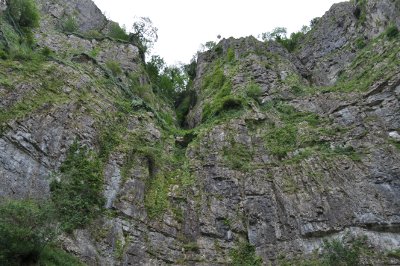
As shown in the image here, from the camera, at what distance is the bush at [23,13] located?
88.3 ft

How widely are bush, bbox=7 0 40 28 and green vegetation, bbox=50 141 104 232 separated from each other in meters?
14.4

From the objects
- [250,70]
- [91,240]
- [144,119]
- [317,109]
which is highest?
[250,70]

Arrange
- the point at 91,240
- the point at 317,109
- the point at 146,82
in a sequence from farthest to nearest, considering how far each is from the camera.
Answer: the point at 146,82 → the point at 317,109 → the point at 91,240

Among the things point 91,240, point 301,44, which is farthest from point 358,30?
point 91,240

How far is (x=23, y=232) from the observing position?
1120cm

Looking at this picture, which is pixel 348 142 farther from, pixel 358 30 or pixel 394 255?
pixel 358 30

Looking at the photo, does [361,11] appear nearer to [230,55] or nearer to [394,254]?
[230,55]

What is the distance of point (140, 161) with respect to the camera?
1994 centimetres

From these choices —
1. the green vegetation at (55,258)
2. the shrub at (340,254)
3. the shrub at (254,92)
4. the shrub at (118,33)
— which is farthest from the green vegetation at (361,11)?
the green vegetation at (55,258)

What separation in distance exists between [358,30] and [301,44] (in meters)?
7.24

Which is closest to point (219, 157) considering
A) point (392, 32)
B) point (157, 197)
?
point (157, 197)

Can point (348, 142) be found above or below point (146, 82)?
below

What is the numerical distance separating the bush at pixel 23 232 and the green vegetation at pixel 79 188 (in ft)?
4.74

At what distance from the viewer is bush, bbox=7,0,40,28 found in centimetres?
2691
